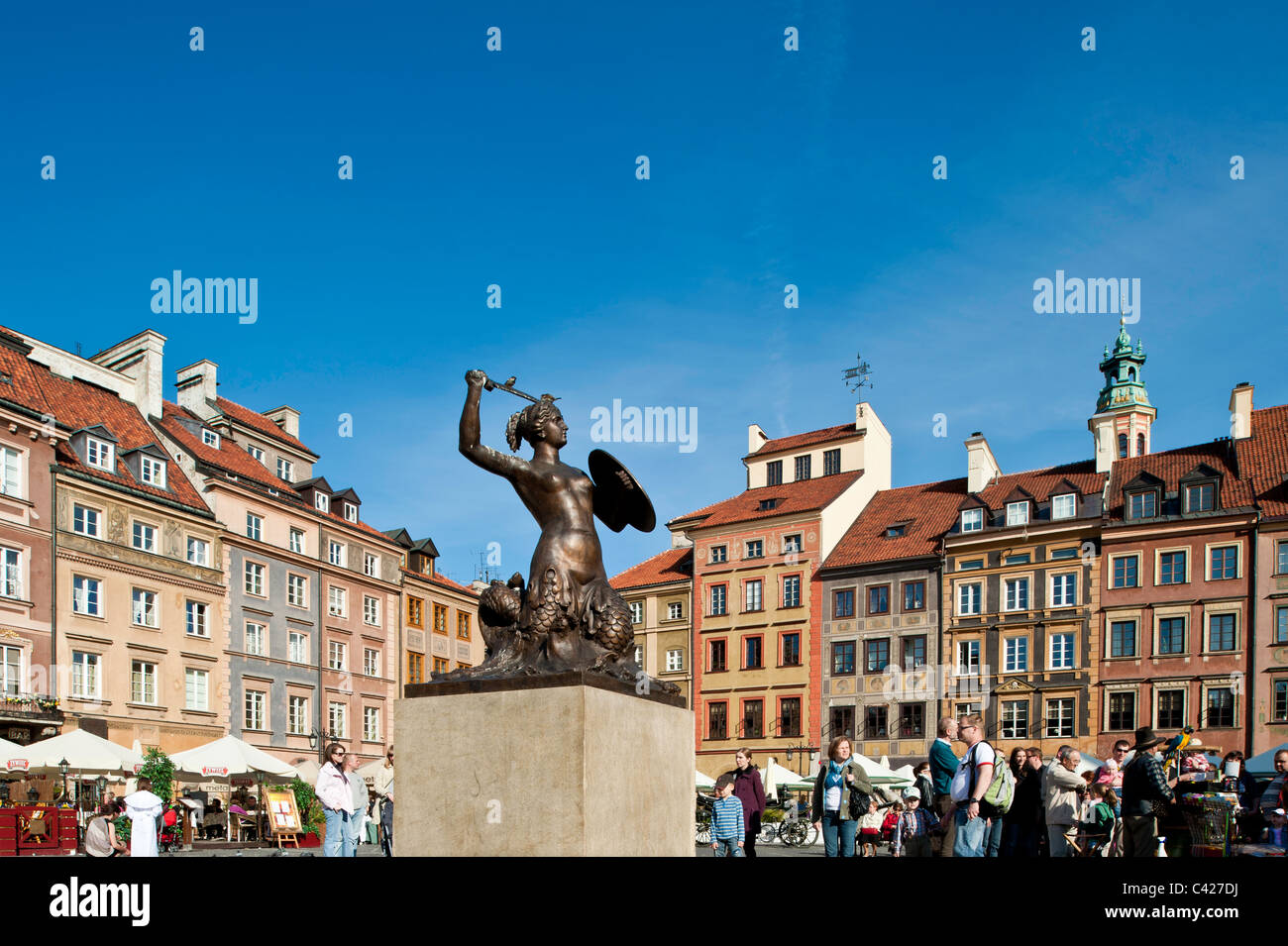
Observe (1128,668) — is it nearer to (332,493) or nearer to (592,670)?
(332,493)

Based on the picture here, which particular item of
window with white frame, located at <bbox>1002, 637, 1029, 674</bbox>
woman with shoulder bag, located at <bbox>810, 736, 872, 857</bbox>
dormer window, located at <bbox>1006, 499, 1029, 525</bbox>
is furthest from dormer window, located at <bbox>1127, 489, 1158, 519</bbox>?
woman with shoulder bag, located at <bbox>810, 736, 872, 857</bbox>

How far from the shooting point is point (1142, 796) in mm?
10836

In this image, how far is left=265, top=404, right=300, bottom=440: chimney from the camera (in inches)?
2450

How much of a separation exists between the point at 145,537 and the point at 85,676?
18.0 ft

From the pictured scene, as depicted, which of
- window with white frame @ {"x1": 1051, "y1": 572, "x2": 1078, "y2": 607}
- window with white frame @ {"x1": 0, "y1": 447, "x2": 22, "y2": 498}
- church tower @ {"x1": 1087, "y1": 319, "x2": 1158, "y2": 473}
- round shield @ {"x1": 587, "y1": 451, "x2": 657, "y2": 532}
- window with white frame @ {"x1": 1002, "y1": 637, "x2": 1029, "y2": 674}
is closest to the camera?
round shield @ {"x1": 587, "y1": 451, "x2": 657, "y2": 532}

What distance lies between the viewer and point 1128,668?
48.0 m

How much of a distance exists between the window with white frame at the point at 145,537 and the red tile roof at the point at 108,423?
3.74ft

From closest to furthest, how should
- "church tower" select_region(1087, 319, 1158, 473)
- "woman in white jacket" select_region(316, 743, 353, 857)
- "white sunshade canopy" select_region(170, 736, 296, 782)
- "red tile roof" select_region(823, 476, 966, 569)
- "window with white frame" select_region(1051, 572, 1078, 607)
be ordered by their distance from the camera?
"woman in white jacket" select_region(316, 743, 353, 857)
"white sunshade canopy" select_region(170, 736, 296, 782)
"window with white frame" select_region(1051, 572, 1078, 607)
"red tile roof" select_region(823, 476, 966, 569)
"church tower" select_region(1087, 319, 1158, 473)

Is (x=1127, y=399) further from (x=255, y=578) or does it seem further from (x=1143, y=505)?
(x=255, y=578)

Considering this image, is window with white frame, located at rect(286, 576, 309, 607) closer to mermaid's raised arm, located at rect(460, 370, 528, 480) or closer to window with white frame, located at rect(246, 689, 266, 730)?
window with white frame, located at rect(246, 689, 266, 730)

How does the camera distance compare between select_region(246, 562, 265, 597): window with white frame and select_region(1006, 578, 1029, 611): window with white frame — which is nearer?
select_region(246, 562, 265, 597): window with white frame

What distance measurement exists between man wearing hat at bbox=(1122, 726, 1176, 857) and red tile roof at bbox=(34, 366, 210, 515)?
120 feet

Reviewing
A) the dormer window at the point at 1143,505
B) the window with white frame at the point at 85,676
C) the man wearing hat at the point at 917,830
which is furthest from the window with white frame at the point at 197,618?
the dormer window at the point at 1143,505
